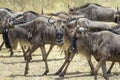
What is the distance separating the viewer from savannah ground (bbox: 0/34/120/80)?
1260 cm

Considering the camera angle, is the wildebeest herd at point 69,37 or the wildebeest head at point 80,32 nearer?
the wildebeest herd at point 69,37

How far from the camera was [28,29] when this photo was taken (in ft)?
44.4

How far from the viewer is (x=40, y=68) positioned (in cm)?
1441

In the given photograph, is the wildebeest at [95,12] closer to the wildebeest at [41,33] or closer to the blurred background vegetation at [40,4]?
the wildebeest at [41,33]

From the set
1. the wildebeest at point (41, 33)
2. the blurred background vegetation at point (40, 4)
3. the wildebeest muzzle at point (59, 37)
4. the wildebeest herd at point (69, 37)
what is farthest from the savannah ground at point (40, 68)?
the blurred background vegetation at point (40, 4)

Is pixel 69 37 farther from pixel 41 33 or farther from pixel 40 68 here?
pixel 40 68

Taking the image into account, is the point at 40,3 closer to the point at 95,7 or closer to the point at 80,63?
the point at 95,7

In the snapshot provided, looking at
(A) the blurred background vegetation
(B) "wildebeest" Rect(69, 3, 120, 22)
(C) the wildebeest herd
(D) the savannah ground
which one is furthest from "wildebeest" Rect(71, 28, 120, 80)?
(A) the blurred background vegetation

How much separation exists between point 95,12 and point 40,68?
5853 millimetres

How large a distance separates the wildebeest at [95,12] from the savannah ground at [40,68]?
240 centimetres

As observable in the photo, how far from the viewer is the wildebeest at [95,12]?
18.7 m

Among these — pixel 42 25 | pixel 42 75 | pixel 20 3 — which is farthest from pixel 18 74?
pixel 20 3

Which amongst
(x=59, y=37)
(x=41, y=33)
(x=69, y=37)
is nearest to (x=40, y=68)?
(x=41, y=33)

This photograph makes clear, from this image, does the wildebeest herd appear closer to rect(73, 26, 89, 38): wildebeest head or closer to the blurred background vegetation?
rect(73, 26, 89, 38): wildebeest head
